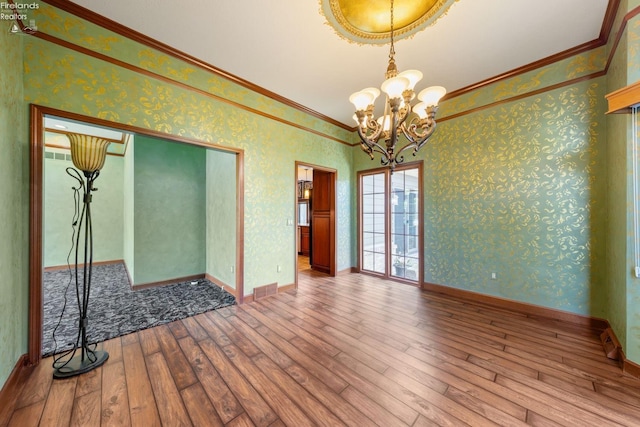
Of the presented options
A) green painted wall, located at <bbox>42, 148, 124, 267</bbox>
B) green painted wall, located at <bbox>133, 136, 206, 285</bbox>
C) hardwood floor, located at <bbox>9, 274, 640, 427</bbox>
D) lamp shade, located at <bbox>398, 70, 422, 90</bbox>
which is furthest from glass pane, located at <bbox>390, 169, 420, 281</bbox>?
green painted wall, located at <bbox>42, 148, 124, 267</bbox>

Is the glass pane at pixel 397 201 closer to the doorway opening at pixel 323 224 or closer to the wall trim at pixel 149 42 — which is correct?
the doorway opening at pixel 323 224

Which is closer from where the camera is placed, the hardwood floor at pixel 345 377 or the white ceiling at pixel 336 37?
the hardwood floor at pixel 345 377

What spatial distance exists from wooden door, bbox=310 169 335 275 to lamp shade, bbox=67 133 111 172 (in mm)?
3685

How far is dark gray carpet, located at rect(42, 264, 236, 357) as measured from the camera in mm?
2484

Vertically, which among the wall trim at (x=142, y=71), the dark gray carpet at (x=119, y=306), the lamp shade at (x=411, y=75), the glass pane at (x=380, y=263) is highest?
the wall trim at (x=142, y=71)

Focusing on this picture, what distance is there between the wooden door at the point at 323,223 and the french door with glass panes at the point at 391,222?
71cm

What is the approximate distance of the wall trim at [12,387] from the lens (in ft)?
4.80

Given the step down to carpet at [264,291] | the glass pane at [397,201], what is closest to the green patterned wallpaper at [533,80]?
the glass pane at [397,201]

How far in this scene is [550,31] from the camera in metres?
2.38

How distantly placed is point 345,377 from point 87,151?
112 inches

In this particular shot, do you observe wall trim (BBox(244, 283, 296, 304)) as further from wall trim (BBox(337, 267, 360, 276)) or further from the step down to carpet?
wall trim (BBox(337, 267, 360, 276))

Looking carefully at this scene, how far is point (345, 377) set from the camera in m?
1.81

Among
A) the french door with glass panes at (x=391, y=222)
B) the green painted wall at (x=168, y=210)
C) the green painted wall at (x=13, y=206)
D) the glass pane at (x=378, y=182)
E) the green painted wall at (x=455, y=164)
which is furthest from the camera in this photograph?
the glass pane at (x=378, y=182)

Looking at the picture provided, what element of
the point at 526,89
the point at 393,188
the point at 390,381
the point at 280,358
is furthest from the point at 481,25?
the point at 280,358
